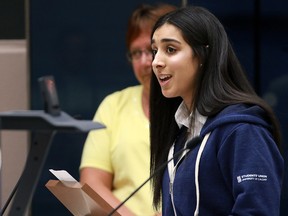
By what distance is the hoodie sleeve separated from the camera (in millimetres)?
3184

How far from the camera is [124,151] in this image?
5.07 m

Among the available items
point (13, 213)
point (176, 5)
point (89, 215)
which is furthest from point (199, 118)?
point (176, 5)

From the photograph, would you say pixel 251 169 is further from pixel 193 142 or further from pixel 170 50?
pixel 170 50

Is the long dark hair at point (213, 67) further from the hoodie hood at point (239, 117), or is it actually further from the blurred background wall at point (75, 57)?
the blurred background wall at point (75, 57)

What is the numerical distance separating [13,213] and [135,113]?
2.48 metres

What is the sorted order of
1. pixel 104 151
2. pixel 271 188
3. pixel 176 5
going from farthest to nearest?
pixel 176 5, pixel 104 151, pixel 271 188

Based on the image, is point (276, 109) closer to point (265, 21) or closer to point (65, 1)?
point (265, 21)

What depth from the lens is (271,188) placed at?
323 centimetres

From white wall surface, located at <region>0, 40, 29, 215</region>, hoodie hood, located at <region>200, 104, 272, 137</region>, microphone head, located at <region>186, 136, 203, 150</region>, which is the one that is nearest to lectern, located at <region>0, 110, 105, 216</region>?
microphone head, located at <region>186, 136, 203, 150</region>

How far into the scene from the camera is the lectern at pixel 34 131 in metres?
2.70

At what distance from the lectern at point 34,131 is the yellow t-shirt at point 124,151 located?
2.17 meters

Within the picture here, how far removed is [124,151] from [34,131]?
2344 mm

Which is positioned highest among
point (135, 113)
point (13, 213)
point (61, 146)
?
point (13, 213)

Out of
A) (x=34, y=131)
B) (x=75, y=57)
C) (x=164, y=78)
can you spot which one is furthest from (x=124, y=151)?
(x=34, y=131)
